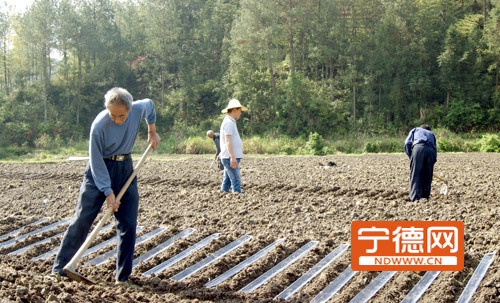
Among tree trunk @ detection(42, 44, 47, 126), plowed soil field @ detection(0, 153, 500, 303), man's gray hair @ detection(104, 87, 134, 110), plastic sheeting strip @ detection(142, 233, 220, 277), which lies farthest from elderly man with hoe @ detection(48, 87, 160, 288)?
tree trunk @ detection(42, 44, 47, 126)

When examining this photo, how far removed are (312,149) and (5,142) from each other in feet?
70.5

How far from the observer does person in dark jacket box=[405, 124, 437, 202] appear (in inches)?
310

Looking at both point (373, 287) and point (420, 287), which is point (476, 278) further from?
point (373, 287)

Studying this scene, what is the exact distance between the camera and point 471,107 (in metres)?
32.2

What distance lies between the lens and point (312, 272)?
4.91 meters

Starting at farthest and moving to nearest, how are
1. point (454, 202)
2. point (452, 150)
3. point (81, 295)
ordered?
point (452, 150)
point (454, 202)
point (81, 295)

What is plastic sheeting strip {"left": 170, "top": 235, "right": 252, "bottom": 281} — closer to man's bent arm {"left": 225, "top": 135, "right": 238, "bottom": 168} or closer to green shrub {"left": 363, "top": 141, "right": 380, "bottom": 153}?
man's bent arm {"left": 225, "top": 135, "right": 238, "bottom": 168}

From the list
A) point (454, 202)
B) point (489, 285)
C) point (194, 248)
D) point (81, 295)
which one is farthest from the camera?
point (454, 202)

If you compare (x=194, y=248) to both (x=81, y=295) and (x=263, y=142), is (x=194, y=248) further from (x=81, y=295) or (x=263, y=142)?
(x=263, y=142)

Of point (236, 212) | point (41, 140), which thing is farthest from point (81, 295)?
point (41, 140)

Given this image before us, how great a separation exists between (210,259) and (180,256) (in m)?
0.39

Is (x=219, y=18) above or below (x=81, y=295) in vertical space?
above

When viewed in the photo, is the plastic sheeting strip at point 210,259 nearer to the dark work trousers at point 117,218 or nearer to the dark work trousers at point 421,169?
the dark work trousers at point 117,218

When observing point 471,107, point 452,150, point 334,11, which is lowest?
point 452,150
